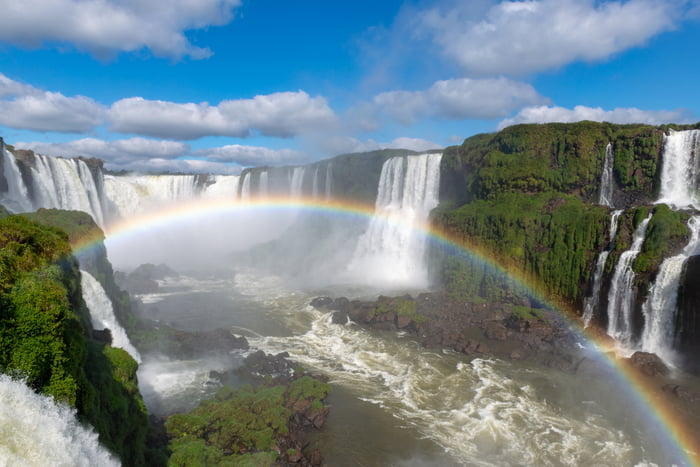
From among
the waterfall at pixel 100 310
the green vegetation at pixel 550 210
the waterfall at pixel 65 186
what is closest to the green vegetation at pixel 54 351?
the waterfall at pixel 100 310

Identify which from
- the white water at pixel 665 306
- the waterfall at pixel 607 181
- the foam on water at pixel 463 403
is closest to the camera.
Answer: the foam on water at pixel 463 403

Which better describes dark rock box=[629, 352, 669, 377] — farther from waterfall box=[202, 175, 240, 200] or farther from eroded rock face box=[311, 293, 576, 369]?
waterfall box=[202, 175, 240, 200]

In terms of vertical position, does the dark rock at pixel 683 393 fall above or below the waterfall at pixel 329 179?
below

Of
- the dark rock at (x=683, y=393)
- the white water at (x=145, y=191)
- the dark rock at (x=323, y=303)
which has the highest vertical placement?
the white water at (x=145, y=191)

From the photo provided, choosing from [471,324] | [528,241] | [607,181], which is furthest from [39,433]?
[607,181]

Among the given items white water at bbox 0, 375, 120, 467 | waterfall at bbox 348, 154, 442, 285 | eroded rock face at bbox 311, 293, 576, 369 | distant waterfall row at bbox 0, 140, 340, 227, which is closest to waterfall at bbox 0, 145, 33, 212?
distant waterfall row at bbox 0, 140, 340, 227

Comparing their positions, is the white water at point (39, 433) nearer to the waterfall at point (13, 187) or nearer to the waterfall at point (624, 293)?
the waterfall at point (624, 293)
